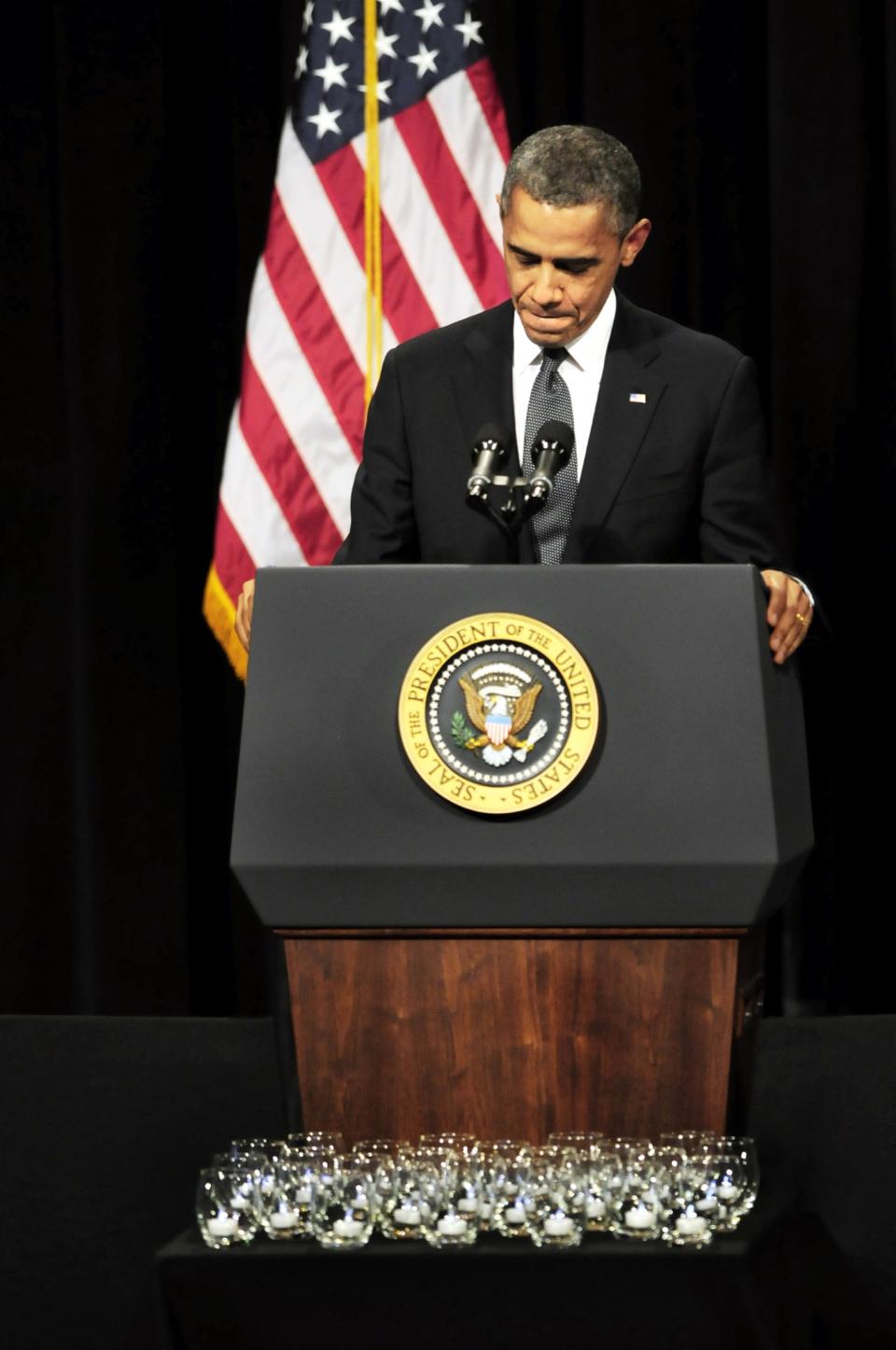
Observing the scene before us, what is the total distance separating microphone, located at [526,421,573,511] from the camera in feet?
5.66

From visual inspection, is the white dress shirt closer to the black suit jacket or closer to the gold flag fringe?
the black suit jacket

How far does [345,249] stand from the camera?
3.65m

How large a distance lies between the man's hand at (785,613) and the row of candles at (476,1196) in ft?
1.66

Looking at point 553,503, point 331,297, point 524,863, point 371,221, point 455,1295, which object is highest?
point 371,221

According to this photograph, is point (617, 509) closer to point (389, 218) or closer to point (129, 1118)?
point (129, 1118)

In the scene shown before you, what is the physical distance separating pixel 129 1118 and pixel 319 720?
2.08ft

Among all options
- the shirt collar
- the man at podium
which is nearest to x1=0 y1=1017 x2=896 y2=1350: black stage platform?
the man at podium

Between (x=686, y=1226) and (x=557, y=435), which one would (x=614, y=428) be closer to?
(x=557, y=435)

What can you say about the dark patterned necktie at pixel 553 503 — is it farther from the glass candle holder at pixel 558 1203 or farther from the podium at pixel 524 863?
the glass candle holder at pixel 558 1203

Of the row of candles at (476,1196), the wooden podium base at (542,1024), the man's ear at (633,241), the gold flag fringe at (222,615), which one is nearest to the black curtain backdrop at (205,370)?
the gold flag fringe at (222,615)

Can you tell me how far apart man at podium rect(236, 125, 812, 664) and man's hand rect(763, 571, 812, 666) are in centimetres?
23

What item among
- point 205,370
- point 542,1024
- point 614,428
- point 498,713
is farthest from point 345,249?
point 542,1024

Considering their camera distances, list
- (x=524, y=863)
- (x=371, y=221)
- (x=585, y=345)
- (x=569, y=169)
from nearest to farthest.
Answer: (x=524, y=863) → (x=569, y=169) → (x=585, y=345) → (x=371, y=221)

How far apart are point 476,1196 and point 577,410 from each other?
951 millimetres
